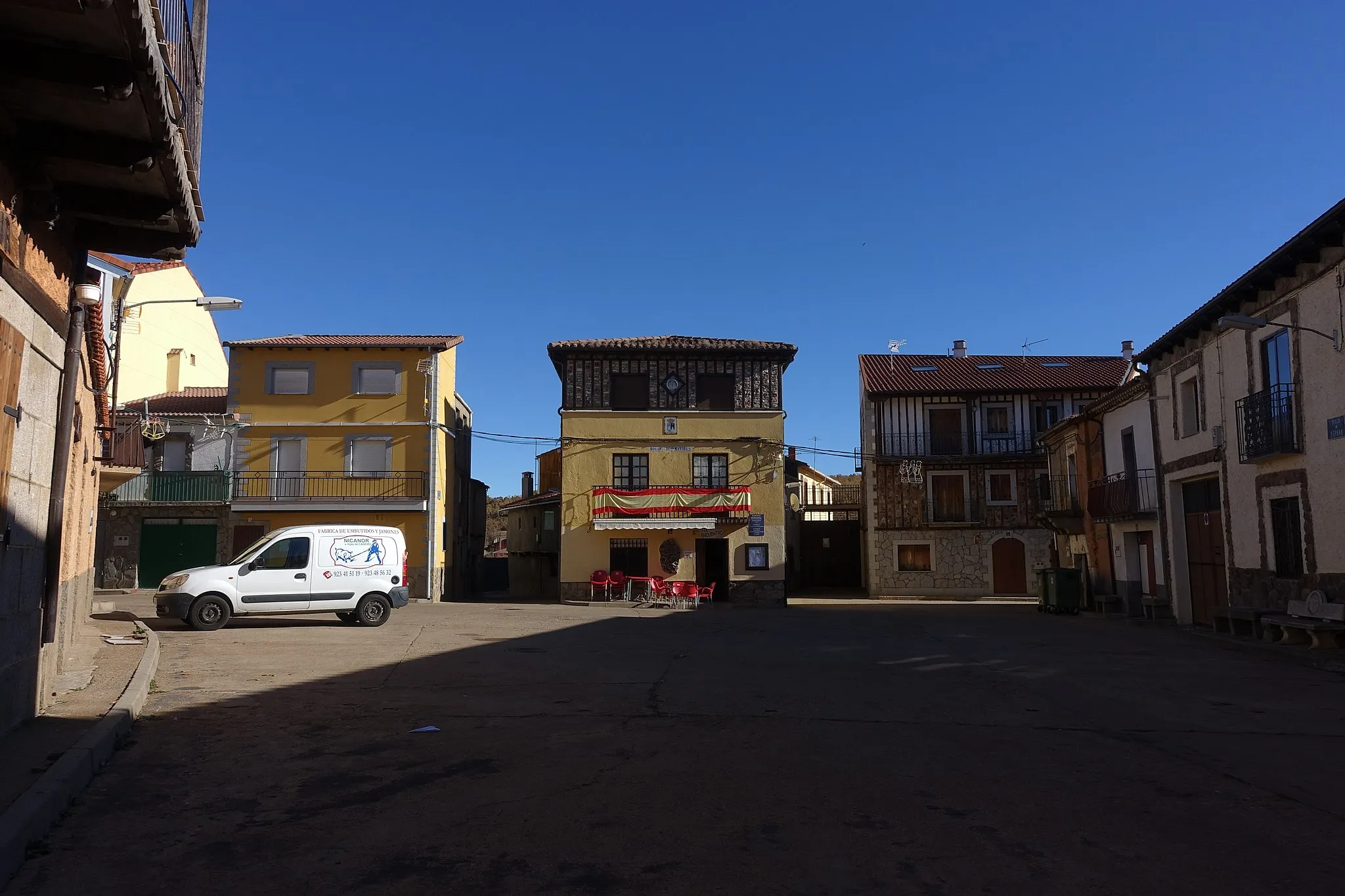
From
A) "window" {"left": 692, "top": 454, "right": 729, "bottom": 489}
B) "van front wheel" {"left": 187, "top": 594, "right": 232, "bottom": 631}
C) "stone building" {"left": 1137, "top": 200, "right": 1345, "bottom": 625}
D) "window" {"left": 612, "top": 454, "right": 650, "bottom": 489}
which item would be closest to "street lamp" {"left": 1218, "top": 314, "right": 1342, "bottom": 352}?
"stone building" {"left": 1137, "top": 200, "right": 1345, "bottom": 625}

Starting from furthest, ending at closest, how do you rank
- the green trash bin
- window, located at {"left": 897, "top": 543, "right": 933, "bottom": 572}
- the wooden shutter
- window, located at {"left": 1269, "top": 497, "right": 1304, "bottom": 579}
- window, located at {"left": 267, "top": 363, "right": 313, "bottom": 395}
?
1. window, located at {"left": 897, "top": 543, "right": 933, "bottom": 572}
2. window, located at {"left": 267, "top": 363, "right": 313, "bottom": 395}
3. the green trash bin
4. window, located at {"left": 1269, "top": 497, "right": 1304, "bottom": 579}
5. the wooden shutter

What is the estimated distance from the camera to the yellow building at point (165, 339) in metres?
30.6

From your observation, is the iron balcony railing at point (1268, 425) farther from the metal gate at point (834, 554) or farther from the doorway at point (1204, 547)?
the metal gate at point (834, 554)

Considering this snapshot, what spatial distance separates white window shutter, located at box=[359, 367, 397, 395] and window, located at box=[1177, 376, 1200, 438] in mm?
22982

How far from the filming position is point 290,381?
3170cm

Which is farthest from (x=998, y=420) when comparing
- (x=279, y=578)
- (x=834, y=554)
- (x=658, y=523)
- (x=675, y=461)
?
(x=279, y=578)

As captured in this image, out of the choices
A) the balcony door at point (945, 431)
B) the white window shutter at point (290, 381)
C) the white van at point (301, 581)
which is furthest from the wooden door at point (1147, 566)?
the white window shutter at point (290, 381)

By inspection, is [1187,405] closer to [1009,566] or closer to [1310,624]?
[1310,624]

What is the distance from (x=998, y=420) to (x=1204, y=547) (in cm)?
1688

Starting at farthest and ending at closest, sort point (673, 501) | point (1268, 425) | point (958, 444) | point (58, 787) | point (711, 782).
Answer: point (958, 444)
point (673, 501)
point (1268, 425)
point (711, 782)
point (58, 787)

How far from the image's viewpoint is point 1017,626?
20.7m

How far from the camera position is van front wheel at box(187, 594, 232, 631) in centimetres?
1694

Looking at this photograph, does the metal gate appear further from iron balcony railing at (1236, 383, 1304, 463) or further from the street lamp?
the street lamp

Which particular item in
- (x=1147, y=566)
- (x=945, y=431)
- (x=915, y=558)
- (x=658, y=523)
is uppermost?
(x=945, y=431)
